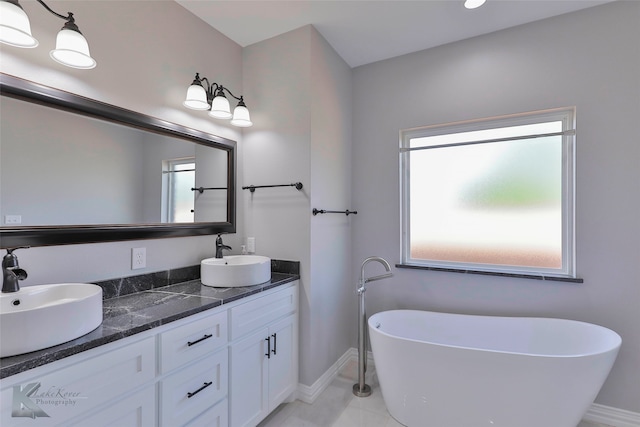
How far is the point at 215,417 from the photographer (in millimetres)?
1529

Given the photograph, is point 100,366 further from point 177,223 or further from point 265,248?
point 265,248

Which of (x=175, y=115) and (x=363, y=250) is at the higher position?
(x=175, y=115)

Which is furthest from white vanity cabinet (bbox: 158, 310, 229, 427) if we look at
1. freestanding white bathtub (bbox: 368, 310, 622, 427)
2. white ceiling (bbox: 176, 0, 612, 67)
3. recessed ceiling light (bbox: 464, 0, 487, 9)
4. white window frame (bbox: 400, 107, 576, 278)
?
recessed ceiling light (bbox: 464, 0, 487, 9)

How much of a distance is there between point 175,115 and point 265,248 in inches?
43.1

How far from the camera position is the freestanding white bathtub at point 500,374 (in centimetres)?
158

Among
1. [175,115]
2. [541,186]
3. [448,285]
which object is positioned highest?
[175,115]

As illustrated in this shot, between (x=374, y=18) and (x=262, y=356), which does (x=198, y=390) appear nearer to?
(x=262, y=356)

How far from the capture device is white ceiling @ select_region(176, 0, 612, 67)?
1976 mm

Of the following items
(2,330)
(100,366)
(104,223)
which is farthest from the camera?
(104,223)

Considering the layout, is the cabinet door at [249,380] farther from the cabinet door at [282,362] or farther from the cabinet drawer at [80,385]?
the cabinet drawer at [80,385]

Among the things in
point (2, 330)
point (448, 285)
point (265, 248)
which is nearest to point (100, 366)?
point (2, 330)

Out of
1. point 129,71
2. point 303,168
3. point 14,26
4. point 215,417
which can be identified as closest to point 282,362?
point 215,417

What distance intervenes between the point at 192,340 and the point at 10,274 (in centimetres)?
72

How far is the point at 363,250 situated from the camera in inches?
108
